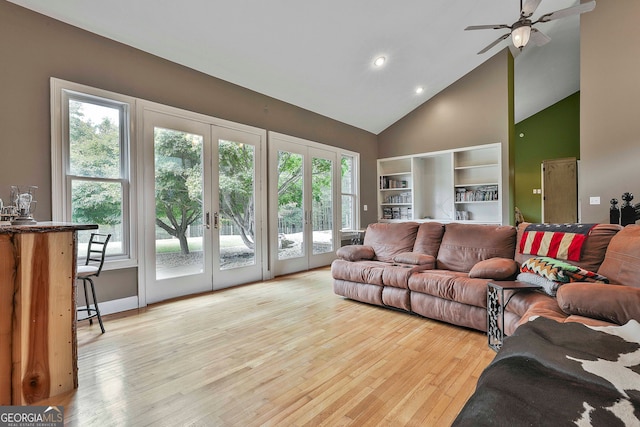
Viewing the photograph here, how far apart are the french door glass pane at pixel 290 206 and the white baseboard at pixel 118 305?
222 centimetres

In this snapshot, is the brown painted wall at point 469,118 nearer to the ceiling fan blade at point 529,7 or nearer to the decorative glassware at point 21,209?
the ceiling fan blade at point 529,7

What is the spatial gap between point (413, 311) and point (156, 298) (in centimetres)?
296

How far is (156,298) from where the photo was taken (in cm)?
367

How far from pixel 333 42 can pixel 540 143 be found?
6.71 metres

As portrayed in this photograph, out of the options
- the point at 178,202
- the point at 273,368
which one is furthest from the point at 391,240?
the point at 178,202

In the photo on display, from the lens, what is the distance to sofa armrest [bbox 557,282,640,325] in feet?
5.36

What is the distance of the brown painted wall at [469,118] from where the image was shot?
222 inches

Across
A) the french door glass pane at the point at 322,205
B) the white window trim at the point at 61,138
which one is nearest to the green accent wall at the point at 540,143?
the french door glass pane at the point at 322,205

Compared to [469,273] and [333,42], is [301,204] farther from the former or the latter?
[469,273]

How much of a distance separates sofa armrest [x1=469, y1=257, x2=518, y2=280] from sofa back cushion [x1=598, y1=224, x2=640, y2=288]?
1.87 feet

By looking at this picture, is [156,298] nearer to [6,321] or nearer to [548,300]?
[6,321]

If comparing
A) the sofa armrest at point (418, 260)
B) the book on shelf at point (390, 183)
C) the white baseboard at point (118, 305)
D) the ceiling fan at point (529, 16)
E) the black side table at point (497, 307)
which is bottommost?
the white baseboard at point (118, 305)

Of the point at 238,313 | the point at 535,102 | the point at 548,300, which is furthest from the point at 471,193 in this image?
the point at 238,313

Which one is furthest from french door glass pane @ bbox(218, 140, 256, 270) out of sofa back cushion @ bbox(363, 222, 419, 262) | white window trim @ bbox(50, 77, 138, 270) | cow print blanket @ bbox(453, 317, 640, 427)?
cow print blanket @ bbox(453, 317, 640, 427)
